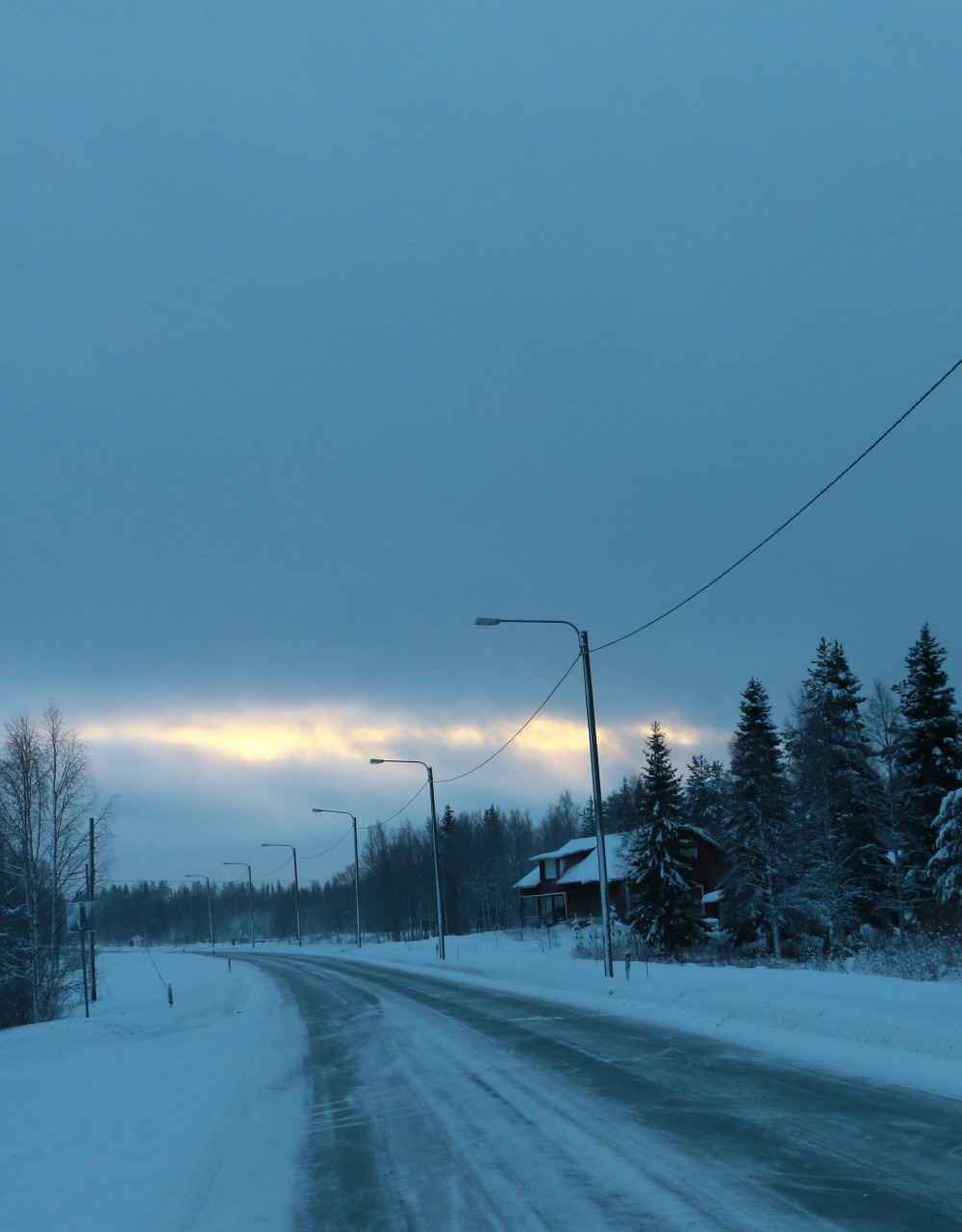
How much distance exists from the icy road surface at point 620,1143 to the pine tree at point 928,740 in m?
33.8

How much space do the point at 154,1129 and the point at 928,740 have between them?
40.8 meters

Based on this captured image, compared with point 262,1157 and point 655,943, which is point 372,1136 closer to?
point 262,1157

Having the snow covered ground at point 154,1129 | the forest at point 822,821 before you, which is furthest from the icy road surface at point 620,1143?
the forest at point 822,821

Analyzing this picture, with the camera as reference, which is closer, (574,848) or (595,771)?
(595,771)

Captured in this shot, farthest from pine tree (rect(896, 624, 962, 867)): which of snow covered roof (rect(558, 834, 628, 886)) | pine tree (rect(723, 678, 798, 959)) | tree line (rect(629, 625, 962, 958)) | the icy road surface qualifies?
the icy road surface

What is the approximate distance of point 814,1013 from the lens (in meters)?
15.2

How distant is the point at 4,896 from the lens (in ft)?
148

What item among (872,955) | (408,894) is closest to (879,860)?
(872,955)

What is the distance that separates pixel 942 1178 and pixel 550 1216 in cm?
271

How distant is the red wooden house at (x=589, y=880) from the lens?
6956 cm

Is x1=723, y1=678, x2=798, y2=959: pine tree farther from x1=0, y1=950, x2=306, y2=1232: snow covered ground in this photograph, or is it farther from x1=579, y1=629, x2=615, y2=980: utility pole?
x1=0, y1=950, x2=306, y2=1232: snow covered ground

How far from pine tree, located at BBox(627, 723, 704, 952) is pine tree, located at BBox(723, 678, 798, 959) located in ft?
7.43

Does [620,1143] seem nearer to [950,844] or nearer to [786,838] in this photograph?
[950,844]

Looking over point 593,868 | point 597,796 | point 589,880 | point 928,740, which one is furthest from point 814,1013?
point 593,868
